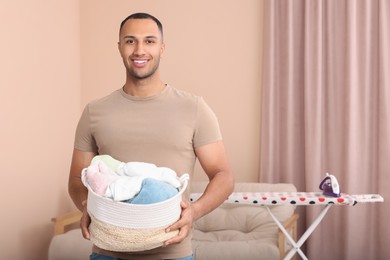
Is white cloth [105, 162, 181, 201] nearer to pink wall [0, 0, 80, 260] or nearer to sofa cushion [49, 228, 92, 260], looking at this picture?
sofa cushion [49, 228, 92, 260]

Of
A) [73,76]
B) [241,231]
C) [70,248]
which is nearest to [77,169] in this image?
[70,248]

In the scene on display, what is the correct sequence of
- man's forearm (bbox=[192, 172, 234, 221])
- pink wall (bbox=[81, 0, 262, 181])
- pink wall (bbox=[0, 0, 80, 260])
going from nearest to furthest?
man's forearm (bbox=[192, 172, 234, 221]), pink wall (bbox=[0, 0, 80, 260]), pink wall (bbox=[81, 0, 262, 181])

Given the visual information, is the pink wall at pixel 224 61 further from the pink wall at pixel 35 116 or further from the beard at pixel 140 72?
the beard at pixel 140 72

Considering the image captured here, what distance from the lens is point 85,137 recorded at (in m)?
1.67

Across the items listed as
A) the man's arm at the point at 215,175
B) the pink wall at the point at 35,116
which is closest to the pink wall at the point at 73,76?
the pink wall at the point at 35,116

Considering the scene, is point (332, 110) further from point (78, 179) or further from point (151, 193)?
point (151, 193)

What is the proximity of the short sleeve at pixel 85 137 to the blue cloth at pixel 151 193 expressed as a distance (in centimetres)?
44

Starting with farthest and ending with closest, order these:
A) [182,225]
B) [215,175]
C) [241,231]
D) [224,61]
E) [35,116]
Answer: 1. [224,61]
2. [35,116]
3. [241,231]
4. [215,175]
5. [182,225]

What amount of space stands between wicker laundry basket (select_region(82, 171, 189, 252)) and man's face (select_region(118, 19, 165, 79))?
431mm

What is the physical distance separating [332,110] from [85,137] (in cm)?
261

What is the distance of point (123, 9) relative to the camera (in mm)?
4512

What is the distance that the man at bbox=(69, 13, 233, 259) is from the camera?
1.57 metres

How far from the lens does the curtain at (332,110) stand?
12.4 feet

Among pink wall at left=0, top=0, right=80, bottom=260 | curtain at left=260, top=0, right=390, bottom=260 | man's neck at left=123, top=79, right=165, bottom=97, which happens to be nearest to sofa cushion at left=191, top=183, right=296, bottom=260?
curtain at left=260, top=0, right=390, bottom=260
